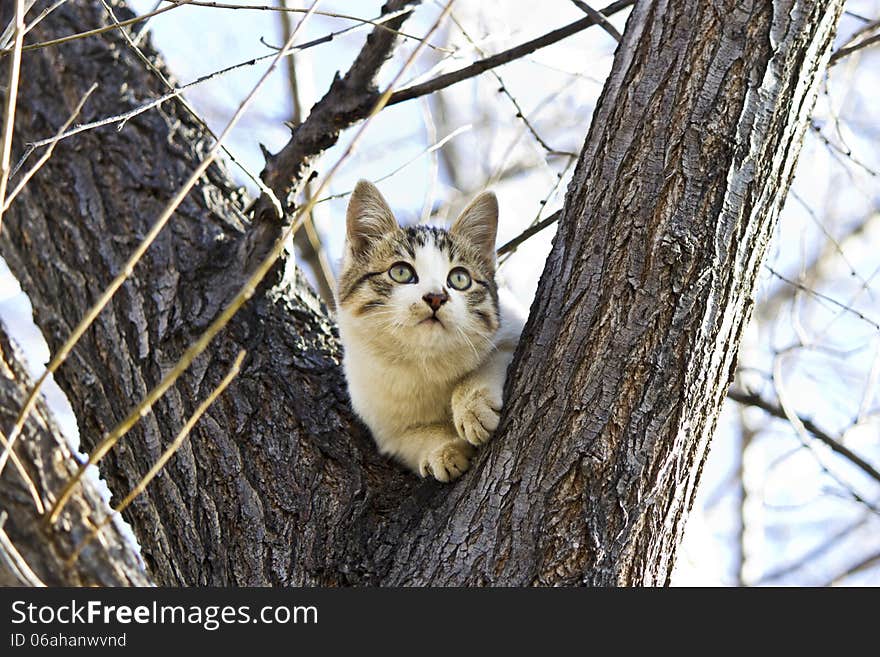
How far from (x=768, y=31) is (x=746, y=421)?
5594 millimetres

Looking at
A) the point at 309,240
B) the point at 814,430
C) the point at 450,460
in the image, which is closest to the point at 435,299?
the point at 450,460

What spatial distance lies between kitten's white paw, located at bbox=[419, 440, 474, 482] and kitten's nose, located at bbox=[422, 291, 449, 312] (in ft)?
1.64

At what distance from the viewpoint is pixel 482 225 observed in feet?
12.4

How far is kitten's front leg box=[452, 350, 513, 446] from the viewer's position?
2.76m

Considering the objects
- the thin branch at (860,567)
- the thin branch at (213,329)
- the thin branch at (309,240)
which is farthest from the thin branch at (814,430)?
the thin branch at (860,567)

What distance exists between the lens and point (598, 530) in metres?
2.42

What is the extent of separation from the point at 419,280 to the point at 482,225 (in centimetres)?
46

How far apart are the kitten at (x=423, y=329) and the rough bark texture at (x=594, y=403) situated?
0.13 meters

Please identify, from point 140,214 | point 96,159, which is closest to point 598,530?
point 140,214

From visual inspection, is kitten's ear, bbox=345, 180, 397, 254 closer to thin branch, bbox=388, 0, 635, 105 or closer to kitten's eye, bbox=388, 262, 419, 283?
kitten's eye, bbox=388, 262, 419, 283

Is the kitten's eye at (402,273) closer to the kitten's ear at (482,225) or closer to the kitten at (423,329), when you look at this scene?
the kitten at (423,329)

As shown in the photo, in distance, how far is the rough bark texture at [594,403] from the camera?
95.4 inches

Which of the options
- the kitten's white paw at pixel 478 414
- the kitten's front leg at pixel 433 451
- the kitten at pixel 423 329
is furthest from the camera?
the kitten at pixel 423 329

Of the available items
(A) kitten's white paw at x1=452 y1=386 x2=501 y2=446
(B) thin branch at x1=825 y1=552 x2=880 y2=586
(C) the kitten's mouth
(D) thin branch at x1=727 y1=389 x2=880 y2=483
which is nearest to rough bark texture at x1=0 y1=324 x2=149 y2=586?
(C) the kitten's mouth
